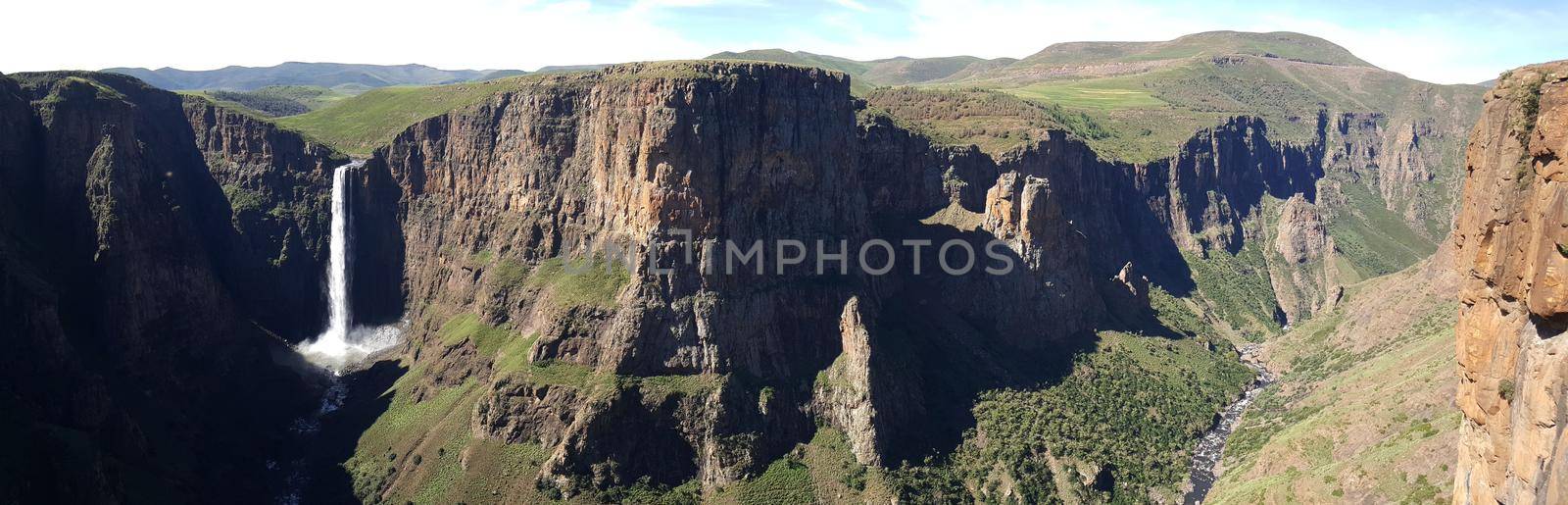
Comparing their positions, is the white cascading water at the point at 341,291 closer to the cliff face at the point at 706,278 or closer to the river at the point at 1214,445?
the cliff face at the point at 706,278

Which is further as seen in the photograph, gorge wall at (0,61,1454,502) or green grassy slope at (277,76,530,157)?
green grassy slope at (277,76,530,157)

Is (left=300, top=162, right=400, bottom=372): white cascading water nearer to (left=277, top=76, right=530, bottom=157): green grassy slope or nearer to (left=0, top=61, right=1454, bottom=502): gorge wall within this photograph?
(left=0, top=61, right=1454, bottom=502): gorge wall

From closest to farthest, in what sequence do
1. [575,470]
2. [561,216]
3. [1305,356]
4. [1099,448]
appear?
[575,470] < [1099,448] < [561,216] < [1305,356]

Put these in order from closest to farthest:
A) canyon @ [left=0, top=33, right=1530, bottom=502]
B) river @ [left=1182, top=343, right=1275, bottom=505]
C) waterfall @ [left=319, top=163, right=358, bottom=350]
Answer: canyon @ [left=0, top=33, right=1530, bottom=502] → river @ [left=1182, top=343, right=1275, bottom=505] → waterfall @ [left=319, top=163, right=358, bottom=350]

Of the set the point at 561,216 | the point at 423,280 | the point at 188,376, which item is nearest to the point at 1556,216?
A: the point at 561,216

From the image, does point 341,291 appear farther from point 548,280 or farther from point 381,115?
point 548,280

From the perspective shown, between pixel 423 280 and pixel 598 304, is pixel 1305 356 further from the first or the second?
pixel 423 280

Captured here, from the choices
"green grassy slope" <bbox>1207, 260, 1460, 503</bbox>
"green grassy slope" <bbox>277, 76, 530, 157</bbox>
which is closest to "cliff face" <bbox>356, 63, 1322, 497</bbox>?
"green grassy slope" <bbox>277, 76, 530, 157</bbox>
